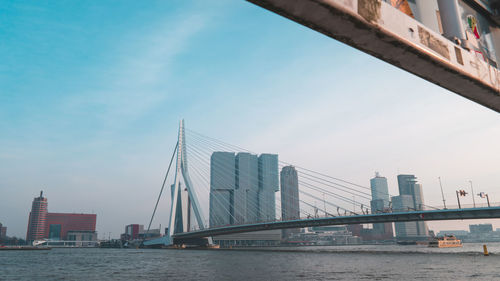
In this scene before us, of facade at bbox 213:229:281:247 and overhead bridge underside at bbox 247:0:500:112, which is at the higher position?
overhead bridge underside at bbox 247:0:500:112

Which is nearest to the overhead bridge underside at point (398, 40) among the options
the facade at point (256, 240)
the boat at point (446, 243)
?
the boat at point (446, 243)

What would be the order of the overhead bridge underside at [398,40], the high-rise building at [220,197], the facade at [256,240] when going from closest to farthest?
the overhead bridge underside at [398,40] → the high-rise building at [220,197] → the facade at [256,240]

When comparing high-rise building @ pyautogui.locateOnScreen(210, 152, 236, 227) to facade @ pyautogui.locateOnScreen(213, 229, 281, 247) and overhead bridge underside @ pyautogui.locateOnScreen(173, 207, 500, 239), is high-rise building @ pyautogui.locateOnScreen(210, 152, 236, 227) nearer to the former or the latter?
facade @ pyautogui.locateOnScreen(213, 229, 281, 247)

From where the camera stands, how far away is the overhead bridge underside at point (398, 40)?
289 cm

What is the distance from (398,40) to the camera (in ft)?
11.0

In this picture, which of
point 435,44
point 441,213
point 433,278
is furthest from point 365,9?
point 441,213

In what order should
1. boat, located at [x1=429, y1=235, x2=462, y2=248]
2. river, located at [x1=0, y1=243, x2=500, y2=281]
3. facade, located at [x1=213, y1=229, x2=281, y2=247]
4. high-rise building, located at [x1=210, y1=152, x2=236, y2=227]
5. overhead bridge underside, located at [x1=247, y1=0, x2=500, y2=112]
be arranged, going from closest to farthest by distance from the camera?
overhead bridge underside, located at [x1=247, y1=0, x2=500, y2=112]
river, located at [x1=0, y1=243, x2=500, y2=281]
boat, located at [x1=429, y1=235, x2=462, y2=248]
high-rise building, located at [x1=210, y1=152, x2=236, y2=227]
facade, located at [x1=213, y1=229, x2=281, y2=247]

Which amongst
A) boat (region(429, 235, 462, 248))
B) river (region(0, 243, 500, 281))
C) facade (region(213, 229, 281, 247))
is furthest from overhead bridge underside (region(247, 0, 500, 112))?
facade (region(213, 229, 281, 247))

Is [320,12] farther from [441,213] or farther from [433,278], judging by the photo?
[441,213]

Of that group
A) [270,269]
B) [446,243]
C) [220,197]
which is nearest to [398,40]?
[270,269]

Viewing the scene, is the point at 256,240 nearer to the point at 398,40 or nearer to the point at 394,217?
the point at 394,217

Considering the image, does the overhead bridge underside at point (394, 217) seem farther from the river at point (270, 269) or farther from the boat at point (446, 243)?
the boat at point (446, 243)

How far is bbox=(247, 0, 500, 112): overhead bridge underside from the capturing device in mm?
2893

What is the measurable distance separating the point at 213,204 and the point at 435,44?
169064mm
